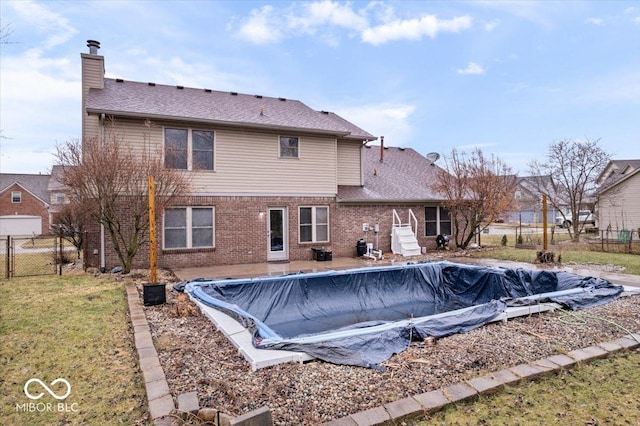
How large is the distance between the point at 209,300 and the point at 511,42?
17106 mm

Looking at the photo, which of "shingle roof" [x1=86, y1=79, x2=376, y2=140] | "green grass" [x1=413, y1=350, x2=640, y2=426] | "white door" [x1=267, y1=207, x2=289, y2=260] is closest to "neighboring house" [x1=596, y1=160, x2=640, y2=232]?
"shingle roof" [x1=86, y1=79, x2=376, y2=140]

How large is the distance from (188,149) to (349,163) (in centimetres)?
655

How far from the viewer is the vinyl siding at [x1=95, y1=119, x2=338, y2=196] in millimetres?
10766

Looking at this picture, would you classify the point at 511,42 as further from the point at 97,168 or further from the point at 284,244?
the point at 97,168

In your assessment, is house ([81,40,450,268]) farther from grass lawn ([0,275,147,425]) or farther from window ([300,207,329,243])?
grass lawn ([0,275,147,425])

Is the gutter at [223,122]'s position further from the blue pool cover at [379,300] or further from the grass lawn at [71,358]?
the blue pool cover at [379,300]

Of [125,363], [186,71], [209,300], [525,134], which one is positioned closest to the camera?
→ [125,363]

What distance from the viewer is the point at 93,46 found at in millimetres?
11758

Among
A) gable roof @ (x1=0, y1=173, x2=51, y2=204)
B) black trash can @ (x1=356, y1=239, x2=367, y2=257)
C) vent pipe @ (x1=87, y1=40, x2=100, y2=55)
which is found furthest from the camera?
gable roof @ (x1=0, y1=173, x2=51, y2=204)

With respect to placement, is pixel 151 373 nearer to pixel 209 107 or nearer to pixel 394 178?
pixel 209 107

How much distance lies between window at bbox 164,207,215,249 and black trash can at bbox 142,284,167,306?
189 inches

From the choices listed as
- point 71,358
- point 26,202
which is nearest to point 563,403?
point 71,358

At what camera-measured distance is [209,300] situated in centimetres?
630

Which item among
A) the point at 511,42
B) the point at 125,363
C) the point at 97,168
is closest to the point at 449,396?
the point at 125,363
